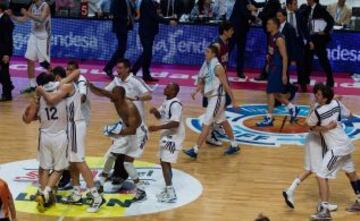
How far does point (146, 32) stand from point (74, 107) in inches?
291

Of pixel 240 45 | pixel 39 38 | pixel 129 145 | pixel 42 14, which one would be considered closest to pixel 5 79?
pixel 39 38

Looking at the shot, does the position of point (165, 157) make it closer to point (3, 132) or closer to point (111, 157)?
point (111, 157)

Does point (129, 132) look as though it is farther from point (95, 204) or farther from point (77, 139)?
point (95, 204)

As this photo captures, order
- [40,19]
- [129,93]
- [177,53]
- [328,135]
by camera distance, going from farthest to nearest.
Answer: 1. [177,53]
2. [40,19]
3. [129,93]
4. [328,135]

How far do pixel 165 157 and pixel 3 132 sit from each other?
12.9 ft

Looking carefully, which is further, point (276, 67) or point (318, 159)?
point (276, 67)

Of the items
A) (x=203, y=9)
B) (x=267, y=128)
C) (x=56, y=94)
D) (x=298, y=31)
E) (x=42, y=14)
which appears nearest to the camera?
(x=56, y=94)

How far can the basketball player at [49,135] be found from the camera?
9.11 metres

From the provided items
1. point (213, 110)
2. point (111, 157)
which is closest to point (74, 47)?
point (213, 110)

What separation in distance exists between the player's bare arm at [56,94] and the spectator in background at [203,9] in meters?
9.23

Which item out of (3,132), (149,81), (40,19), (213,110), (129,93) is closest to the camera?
(129,93)

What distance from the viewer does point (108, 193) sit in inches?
388

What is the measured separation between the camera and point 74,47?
720 inches

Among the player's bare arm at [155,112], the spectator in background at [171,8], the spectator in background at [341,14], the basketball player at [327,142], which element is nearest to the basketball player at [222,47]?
the player's bare arm at [155,112]
